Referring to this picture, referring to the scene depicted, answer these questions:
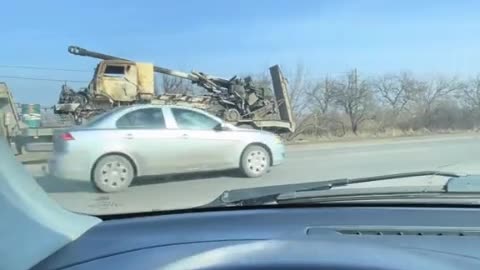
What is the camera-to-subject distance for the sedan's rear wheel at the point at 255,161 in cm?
454

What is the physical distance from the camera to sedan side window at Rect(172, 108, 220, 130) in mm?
3758

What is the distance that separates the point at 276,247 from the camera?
1.89 m

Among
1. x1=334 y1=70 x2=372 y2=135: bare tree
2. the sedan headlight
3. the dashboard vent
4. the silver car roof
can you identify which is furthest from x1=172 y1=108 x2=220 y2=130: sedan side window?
the dashboard vent

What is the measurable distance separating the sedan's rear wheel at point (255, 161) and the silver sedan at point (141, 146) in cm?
3

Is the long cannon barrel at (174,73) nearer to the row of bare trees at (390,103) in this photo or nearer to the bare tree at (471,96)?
the row of bare trees at (390,103)

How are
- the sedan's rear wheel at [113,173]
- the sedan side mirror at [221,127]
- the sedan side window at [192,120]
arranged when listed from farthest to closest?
the sedan side mirror at [221,127] < the sedan side window at [192,120] < the sedan's rear wheel at [113,173]

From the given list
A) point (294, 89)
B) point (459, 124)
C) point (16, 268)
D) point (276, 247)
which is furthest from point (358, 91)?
point (16, 268)

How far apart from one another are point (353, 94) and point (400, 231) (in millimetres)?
2253

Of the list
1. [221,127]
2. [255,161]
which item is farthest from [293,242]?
[255,161]

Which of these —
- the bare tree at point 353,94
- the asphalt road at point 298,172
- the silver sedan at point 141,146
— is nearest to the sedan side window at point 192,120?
the silver sedan at point 141,146

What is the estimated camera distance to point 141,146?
3.70m

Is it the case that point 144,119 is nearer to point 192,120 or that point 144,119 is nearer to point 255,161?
point 192,120

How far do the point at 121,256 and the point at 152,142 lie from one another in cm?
184

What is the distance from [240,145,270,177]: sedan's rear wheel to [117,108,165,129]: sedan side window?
103cm
